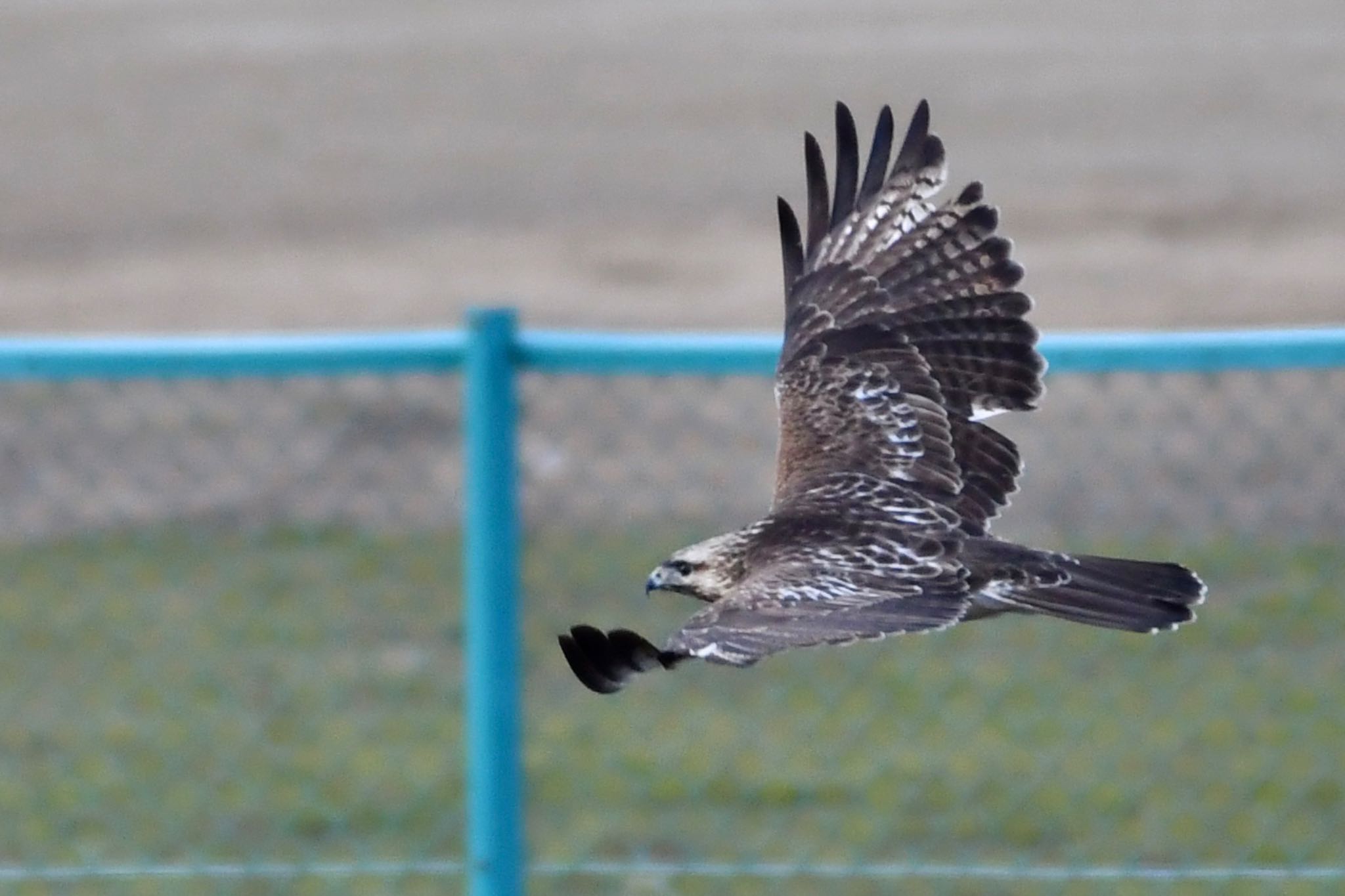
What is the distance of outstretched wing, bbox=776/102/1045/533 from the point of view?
3.17 metres

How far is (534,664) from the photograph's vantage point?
18.9 ft

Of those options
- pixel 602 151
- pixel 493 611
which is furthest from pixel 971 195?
pixel 602 151

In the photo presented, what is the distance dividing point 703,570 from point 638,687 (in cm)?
315

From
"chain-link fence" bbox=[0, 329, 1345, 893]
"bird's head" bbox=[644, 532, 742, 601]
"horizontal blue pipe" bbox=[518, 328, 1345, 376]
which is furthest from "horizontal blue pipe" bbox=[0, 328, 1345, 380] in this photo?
"bird's head" bbox=[644, 532, 742, 601]

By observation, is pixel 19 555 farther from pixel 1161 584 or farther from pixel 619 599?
pixel 1161 584

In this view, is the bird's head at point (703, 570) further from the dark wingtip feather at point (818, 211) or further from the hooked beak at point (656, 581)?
the dark wingtip feather at point (818, 211)

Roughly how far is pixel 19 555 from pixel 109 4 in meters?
17.7

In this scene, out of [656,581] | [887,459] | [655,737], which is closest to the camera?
[656,581]

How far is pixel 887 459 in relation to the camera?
3.10m

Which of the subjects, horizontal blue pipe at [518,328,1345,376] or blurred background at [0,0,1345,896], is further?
blurred background at [0,0,1345,896]

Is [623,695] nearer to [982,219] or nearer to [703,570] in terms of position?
[982,219]

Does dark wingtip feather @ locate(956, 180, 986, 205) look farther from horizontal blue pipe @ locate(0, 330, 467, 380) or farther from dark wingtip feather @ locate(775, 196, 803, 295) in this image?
horizontal blue pipe @ locate(0, 330, 467, 380)

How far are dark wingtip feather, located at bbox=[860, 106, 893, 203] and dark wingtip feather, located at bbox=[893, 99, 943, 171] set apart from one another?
0.02m

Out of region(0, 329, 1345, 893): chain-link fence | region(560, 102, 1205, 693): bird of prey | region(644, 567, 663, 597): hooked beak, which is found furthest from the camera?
region(0, 329, 1345, 893): chain-link fence
